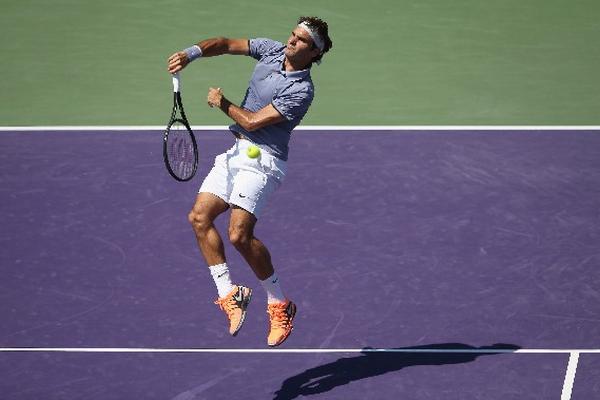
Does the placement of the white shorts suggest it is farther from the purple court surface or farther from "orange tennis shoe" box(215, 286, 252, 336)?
the purple court surface

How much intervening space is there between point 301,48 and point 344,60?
26.6ft

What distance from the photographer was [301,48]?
11023 mm

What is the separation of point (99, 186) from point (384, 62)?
5383 millimetres

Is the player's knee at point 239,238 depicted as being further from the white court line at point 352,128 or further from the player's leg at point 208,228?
Result: the white court line at point 352,128

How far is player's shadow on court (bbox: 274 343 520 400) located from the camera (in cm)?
1155

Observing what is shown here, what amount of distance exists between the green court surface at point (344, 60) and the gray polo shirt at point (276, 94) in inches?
225

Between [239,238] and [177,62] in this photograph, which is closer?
[177,62]

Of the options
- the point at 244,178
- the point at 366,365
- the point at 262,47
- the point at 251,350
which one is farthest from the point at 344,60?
the point at 244,178

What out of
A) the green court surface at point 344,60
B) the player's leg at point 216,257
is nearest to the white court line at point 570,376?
the player's leg at point 216,257

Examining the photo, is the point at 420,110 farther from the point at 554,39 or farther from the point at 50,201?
the point at 50,201

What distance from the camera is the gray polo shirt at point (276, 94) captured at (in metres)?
11.0

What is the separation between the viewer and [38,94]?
1802cm

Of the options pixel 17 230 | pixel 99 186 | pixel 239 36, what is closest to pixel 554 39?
pixel 239 36

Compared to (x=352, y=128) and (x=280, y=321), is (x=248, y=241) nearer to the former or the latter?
(x=280, y=321)
